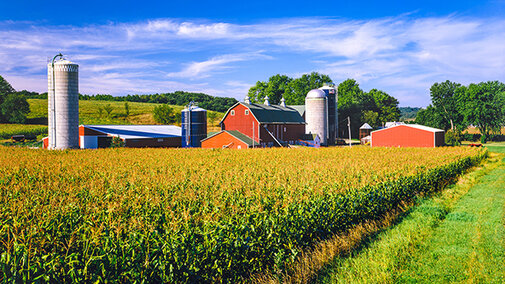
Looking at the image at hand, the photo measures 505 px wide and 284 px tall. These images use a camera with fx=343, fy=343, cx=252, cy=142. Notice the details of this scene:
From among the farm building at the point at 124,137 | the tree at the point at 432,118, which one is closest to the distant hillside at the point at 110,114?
the farm building at the point at 124,137

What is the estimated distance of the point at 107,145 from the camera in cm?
4316

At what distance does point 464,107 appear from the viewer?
8762 cm

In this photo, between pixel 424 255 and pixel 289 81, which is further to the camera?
pixel 289 81

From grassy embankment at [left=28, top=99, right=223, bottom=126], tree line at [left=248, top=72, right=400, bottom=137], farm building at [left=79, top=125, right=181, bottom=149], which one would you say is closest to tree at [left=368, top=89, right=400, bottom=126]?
tree line at [left=248, top=72, right=400, bottom=137]

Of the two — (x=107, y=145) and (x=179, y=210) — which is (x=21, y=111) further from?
(x=179, y=210)

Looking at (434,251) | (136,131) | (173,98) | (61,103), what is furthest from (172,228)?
(173,98)

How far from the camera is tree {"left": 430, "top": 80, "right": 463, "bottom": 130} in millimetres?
90000

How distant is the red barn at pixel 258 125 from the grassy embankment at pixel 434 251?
33.5 metres

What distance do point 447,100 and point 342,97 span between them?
27349mm

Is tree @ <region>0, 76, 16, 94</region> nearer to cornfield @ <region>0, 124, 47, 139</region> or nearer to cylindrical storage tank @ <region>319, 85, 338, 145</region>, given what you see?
cornfield @ <region>0, 124, 47, 139</region>

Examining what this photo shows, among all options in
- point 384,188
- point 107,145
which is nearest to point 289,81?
point 107,145

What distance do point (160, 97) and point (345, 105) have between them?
9535 centimetres

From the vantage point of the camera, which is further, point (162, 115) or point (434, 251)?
point (162, 115)

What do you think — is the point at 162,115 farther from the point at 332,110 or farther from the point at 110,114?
the point at 332,110
